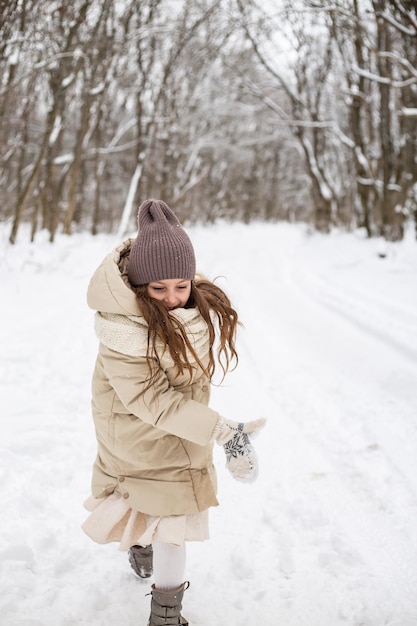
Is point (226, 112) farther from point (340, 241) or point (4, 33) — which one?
point (4, 33)

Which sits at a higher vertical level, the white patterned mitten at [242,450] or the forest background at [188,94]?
the forest background at [188,94]

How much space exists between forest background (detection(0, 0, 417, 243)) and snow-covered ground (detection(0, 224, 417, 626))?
4.12m

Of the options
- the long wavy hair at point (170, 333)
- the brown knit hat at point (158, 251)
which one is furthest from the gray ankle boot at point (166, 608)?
the brown knit hat at point (158, 251)

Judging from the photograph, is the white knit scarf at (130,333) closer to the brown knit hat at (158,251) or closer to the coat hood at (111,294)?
the coat hood at (111,294)

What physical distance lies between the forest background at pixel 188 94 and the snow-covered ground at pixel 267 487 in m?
4.12

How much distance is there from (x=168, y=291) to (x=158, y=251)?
0.51 ft

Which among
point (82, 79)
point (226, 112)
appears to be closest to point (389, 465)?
point (82, 79)

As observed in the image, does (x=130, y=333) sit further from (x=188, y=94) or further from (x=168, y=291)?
(x=188, y=94)

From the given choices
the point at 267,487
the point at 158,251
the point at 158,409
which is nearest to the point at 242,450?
the point at 158,409

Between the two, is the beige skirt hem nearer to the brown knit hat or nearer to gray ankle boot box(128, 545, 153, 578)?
gray ankle boot box(128, 545, 153, 578)

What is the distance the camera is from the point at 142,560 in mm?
2150

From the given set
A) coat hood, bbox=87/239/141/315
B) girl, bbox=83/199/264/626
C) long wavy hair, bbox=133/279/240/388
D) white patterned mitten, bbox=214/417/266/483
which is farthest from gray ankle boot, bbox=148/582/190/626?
coat hood, bbox=87/239/141/315

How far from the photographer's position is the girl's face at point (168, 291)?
74.0 inches

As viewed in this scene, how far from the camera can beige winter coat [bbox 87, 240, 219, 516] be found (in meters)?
1.68
